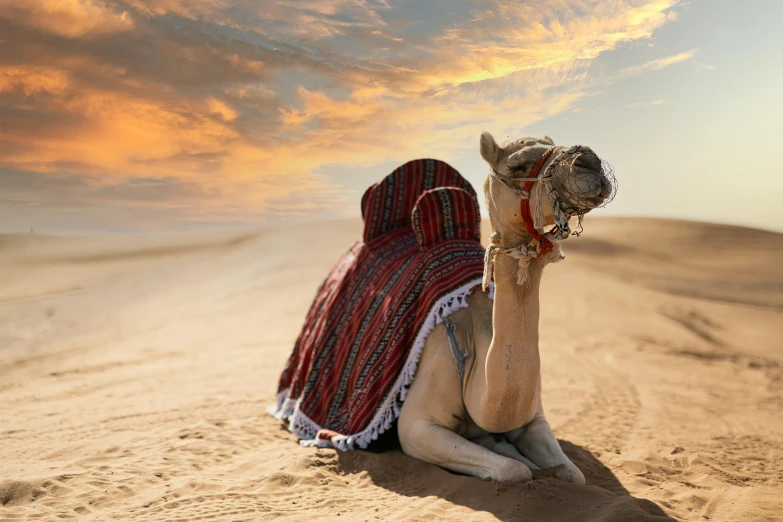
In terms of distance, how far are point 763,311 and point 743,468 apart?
39.3 feet

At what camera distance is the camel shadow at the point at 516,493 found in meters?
3.82

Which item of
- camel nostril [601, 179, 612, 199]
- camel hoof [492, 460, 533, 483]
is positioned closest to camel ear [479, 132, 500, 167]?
camel nostril [601, 179, 612, 199]

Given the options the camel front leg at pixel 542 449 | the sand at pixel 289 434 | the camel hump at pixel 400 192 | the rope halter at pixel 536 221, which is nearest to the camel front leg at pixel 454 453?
the sand at pixel 289 434

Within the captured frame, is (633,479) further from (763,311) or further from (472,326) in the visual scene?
(763,311)

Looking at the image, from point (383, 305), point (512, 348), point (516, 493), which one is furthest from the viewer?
point (383, 305)

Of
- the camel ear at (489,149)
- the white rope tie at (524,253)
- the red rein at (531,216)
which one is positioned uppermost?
the camel ear at (489,149)

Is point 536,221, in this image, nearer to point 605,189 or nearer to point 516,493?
point 605,189

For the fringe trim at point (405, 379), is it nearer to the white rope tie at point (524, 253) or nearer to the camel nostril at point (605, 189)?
the white rope tie at point (524, 253)

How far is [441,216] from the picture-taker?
5410mm

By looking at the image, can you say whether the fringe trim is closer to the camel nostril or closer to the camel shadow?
the camel shadow

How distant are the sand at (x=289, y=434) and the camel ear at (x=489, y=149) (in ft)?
6.49

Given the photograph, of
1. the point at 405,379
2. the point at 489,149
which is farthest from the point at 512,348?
the point at 405,379

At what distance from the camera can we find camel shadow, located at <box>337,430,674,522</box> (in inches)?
150

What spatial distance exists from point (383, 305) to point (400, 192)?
1.45m
